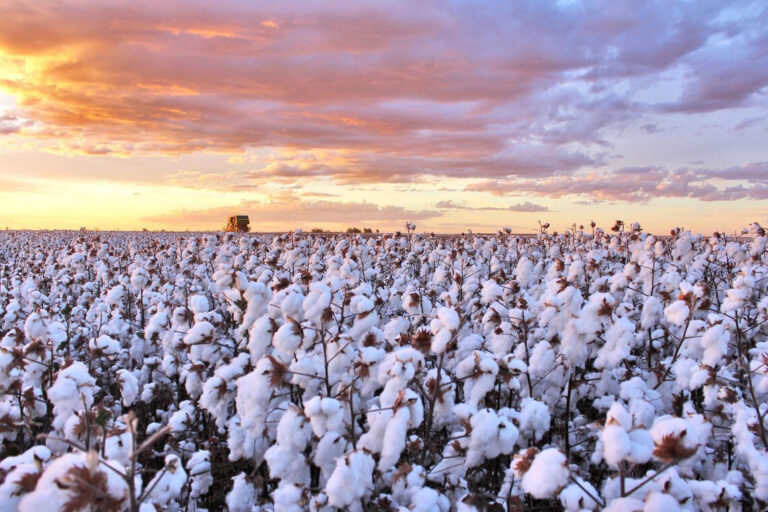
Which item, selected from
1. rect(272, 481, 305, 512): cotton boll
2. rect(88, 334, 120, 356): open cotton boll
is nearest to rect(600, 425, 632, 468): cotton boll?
rect(272, 481, 305, 512): cotton boll

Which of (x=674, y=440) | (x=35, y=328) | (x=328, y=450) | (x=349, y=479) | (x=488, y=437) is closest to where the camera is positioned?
(x=674, y=440)

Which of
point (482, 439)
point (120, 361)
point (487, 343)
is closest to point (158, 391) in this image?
point (120, 361)

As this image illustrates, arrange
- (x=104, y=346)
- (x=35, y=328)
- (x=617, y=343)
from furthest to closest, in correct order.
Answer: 1. (x=104, y=346)
2. (x=35, y=328)
3. (x=617, y=343)

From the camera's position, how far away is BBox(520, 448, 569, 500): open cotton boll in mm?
2658

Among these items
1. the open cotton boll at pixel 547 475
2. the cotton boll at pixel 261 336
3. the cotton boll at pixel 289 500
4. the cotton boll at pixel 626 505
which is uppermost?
the cotton boll at pixel 261 336

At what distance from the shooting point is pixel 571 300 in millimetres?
4824

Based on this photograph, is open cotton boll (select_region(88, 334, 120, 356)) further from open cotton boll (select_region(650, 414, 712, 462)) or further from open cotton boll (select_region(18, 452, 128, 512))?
open cotton boll (select_region(650, 414, 712, 462))

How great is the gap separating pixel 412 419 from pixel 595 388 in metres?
3.34

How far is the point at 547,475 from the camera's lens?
8.78 ft

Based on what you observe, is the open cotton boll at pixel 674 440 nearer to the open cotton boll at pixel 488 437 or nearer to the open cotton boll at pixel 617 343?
the open cotton boll at pixel 488 437

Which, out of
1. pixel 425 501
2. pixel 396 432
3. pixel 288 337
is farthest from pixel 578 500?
pixel 288 337

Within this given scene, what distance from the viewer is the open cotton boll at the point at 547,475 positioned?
2.66m

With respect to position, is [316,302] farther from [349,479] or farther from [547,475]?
[547,475]

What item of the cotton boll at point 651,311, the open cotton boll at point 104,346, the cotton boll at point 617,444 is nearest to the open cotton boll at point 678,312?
the cotton boll at point 651,311
